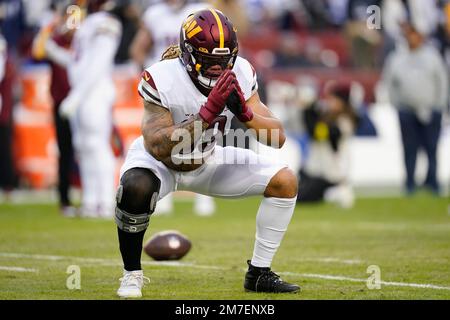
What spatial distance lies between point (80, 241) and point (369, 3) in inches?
431

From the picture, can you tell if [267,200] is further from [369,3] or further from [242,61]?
[369,3]

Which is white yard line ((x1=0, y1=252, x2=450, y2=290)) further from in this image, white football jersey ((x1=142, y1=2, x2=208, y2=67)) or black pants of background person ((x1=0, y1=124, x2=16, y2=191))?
black pants of background person ((x1=0, y1=124, x2=16, y2=191))

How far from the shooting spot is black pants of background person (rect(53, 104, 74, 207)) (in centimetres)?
1255

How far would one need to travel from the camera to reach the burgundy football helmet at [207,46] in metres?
6.05

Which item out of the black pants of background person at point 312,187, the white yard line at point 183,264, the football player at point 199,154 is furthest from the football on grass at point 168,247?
the black pants of background person at point 312,187

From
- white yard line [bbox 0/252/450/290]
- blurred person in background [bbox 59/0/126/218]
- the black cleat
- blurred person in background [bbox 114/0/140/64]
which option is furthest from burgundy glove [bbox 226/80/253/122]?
blurred person in background [bbox 114/0/140/64]

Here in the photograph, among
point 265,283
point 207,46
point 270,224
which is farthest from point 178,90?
point 265,283

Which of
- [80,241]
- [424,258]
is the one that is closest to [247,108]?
[424,258]

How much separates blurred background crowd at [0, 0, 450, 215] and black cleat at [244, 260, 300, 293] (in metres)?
5.95

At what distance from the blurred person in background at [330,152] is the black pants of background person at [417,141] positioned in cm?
91

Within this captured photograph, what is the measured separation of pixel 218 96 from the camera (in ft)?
18.7

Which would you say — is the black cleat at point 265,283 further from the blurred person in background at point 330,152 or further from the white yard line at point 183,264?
the blurred person in background at point 330,152
